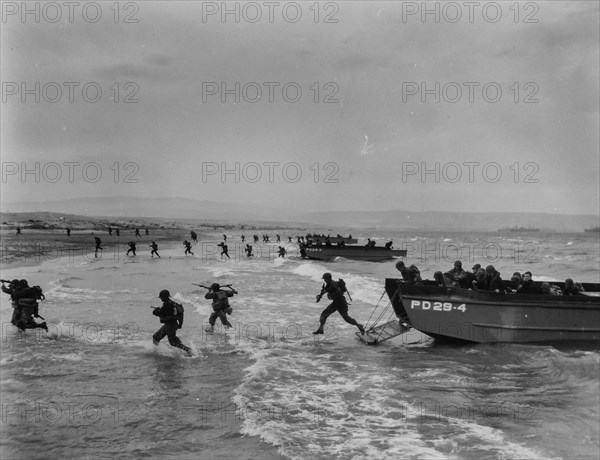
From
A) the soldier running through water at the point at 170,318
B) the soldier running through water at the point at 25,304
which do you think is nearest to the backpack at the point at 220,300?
the soldier running through water at the point at 170,318

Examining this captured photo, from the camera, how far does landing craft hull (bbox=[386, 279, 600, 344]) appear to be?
1158 centimetres

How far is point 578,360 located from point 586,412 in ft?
10.6

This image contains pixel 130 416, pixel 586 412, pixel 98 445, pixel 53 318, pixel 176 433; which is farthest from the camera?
pixel 53 318

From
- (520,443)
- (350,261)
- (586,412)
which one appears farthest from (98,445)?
(350,261)

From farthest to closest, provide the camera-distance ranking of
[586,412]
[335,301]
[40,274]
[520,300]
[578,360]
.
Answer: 1. [40,274]
2. [335,301]
3. [520,300]
4. [578,360]
5. [586,412]

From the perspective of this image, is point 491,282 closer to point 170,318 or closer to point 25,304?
point 170,318

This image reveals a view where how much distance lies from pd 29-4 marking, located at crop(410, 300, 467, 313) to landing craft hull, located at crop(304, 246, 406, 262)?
1211 inches

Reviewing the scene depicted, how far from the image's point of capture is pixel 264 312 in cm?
1709

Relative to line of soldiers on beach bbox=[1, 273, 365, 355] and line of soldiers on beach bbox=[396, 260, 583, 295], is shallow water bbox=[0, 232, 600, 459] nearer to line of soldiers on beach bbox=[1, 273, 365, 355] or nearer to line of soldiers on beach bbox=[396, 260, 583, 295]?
line of soldiers on beach bbox=[1, 273, 365, 355]

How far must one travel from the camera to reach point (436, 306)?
11.9 meters

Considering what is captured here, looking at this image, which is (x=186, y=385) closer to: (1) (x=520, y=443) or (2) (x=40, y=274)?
(1) (x=520, y=443)

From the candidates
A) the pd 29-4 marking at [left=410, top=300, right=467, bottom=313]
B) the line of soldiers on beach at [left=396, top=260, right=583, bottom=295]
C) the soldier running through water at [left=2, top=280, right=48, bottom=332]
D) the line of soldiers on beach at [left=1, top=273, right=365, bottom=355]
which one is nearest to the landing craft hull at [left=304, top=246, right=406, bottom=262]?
the line of soldiers on beach at [left=1, top=273, right=365, bottom=355]

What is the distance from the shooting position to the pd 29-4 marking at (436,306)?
11.8 metres

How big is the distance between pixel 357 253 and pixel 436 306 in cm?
3151
